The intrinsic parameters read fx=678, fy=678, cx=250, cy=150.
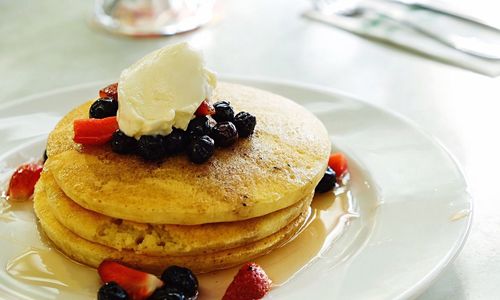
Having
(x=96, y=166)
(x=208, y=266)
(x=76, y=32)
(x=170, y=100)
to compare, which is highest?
(x=170, y=100)

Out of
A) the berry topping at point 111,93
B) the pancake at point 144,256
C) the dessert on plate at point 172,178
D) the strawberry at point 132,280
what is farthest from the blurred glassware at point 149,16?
the strawberry at point 132,280

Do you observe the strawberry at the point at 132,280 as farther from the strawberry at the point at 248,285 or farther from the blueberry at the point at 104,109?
the blueberry at the point at 104,109

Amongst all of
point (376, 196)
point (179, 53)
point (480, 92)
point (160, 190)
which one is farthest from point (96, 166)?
point (480, 92)

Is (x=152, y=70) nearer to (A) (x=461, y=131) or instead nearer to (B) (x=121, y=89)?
(B) (x=121, y=89)

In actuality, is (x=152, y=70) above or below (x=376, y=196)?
above

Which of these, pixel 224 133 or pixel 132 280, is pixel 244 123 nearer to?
pixel 224 133

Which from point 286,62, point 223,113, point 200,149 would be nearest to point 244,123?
point 223,113
